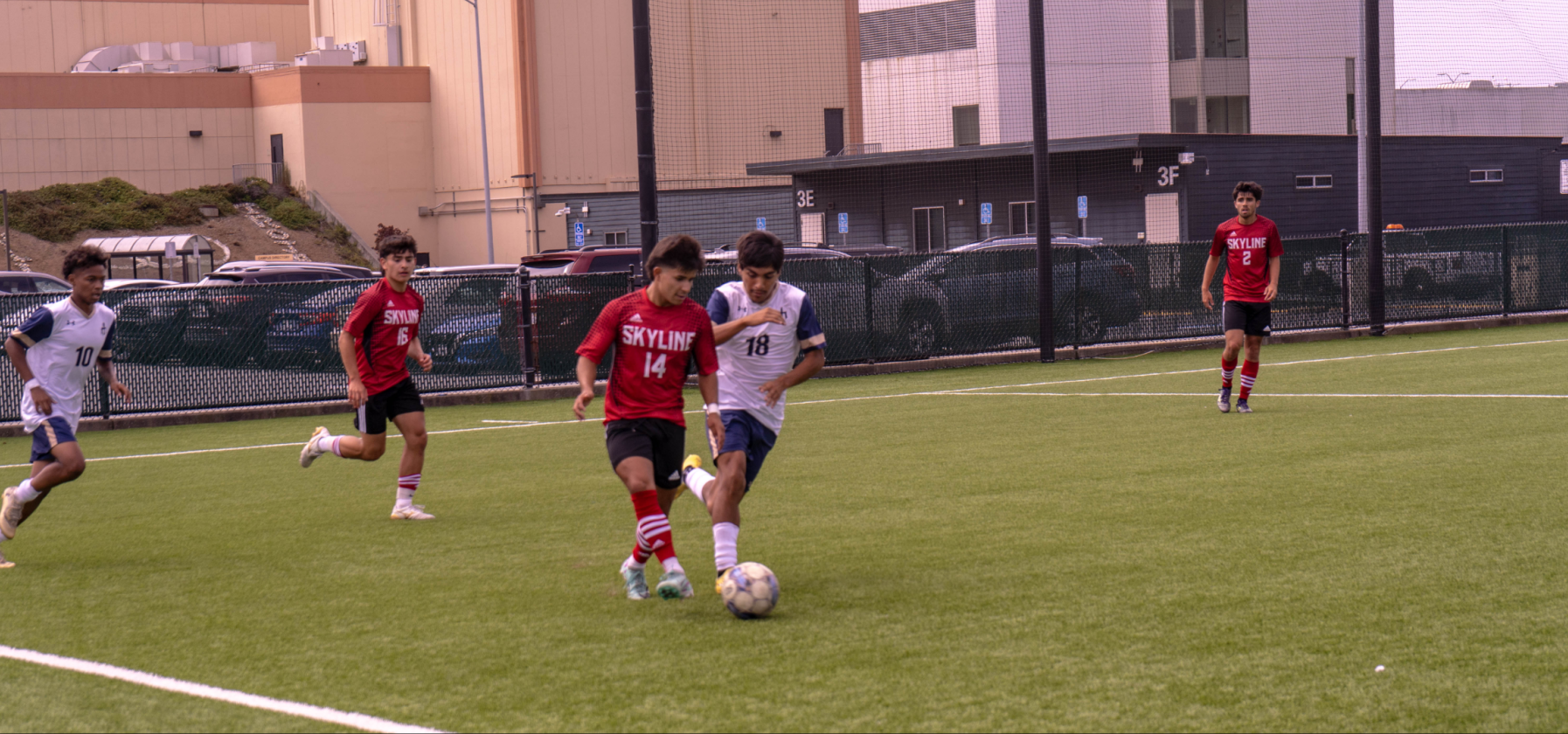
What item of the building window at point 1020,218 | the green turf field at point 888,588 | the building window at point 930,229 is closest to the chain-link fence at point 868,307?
the green turf field at point 888,588

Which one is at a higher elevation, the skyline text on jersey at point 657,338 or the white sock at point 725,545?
the skyline text on jersey at point 657,338

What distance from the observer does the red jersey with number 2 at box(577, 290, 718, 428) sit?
623cm

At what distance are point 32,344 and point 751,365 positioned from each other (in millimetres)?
4153

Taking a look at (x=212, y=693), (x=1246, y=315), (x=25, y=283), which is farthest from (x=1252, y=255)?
(x=25, y=283)

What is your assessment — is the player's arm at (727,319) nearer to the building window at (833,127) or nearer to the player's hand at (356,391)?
the player's hand at (356,391)

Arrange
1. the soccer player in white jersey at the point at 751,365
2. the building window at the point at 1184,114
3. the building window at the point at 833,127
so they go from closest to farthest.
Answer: the soccer player in white jersey at the point at 751,365, the building window at the point at 1184,114, the building window at the point at 833,127

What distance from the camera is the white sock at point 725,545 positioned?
6.18 m

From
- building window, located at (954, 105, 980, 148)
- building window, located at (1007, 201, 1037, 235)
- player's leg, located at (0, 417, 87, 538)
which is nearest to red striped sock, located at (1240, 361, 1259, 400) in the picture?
player's leg, located at (0, 417, 87, 538)

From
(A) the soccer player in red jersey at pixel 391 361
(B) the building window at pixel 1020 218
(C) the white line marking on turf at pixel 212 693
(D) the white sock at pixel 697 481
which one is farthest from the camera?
(B) the building window at pixel 1020 218

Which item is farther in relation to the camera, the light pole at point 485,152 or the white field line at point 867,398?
the light pole at point 485,152

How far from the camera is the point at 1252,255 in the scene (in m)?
13.0

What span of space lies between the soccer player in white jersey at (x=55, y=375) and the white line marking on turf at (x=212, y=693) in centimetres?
236

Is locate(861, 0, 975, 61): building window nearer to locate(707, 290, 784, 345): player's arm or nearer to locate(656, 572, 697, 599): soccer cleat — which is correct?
locate(707, 290, 784, 345): player's arm

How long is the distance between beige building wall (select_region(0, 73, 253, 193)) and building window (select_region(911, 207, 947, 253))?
113 feet
